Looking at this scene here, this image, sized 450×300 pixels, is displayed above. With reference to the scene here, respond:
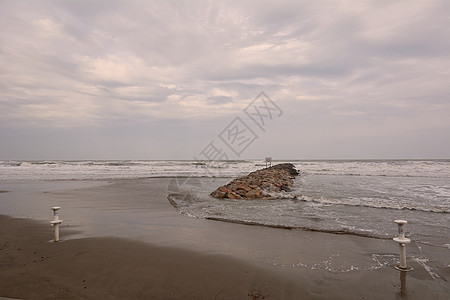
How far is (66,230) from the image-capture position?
23.6 feet

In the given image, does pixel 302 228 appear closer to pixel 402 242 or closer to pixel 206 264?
pixel 402 242

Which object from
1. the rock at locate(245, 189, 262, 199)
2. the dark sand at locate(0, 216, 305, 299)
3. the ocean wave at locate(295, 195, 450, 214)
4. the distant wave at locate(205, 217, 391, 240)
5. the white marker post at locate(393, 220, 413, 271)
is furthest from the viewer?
the rock at locate(245, 189, 262, 199)

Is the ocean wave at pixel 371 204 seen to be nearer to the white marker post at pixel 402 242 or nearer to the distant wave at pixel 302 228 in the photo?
the distant wave at pixel 302 228

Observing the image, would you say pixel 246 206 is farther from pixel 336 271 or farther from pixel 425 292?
pixel 425 292

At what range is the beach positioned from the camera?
387cm

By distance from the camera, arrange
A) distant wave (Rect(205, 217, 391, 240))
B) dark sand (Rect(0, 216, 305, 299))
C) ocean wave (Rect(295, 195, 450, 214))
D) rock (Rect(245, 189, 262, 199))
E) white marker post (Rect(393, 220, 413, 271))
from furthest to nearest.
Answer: rock (Rect(245, 189, 262, 199)) → ocean wave (Rect(295, 195, 450, 214)) → distant wave (Rect(205, 217, 391, 240)) → white marker post (Rect(393, 220, 413, 271)) → dark sand (Rect(0, 216, 305, 299))

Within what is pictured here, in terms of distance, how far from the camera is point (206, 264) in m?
4.79

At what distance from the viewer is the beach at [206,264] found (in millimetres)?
3873

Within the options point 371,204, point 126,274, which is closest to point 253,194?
point 371,204

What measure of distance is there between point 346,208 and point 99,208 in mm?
9660

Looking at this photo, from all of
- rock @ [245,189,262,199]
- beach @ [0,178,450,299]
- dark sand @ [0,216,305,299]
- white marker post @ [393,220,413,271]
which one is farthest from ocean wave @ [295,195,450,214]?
dark sand @ [0,216,305,299]

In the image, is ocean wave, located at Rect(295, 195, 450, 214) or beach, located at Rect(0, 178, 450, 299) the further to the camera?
ocean wave, located at Rect(295, 195, 450, 214)

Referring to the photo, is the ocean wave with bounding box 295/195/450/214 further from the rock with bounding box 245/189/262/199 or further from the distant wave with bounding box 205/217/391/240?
the distant wave with bounding box 205/217/391/240

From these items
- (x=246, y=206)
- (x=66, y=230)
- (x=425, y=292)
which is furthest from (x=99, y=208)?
(x=425, y=292)
